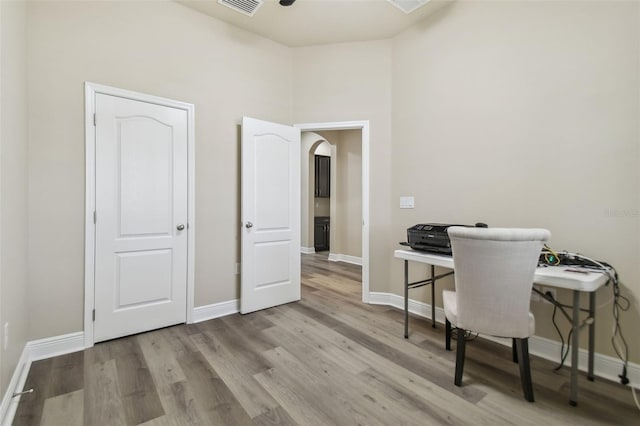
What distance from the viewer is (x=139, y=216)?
2.55m

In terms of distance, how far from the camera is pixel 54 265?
2.22 metres

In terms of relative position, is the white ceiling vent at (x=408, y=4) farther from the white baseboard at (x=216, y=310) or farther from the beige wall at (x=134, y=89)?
the white baseboard at (x=216, y=310)

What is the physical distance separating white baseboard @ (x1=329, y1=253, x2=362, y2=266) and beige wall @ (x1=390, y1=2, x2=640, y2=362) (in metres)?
2.67

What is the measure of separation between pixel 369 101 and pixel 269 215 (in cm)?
176

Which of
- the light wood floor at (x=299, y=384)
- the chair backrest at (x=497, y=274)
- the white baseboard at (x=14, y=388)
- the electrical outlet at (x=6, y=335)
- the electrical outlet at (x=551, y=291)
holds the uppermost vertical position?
the chair backrest at (x=497, y=274)

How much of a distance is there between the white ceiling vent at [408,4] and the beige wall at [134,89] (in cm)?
140

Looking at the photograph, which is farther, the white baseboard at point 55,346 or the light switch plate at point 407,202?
the light switch plate at point 407,202

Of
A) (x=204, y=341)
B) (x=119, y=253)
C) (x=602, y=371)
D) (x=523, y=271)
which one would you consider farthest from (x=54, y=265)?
(x=602, y=371)

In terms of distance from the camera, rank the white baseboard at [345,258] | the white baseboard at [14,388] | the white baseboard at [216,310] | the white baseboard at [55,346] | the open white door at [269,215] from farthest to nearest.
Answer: the white baseboard at [345,258]
the open white door at [269,215]
the white baseboard at [216,310]
the white baseboard at [55,346]
the white baseboard at [14,388]

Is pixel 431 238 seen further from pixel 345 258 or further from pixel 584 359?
pixel 345 258

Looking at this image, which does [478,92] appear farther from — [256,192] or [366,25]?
[256,192]

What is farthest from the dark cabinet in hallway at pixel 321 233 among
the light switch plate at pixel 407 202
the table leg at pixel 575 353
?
the table leg at pixel 575 353

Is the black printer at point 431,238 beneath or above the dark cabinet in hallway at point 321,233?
above

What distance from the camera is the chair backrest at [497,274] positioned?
5.17ft
